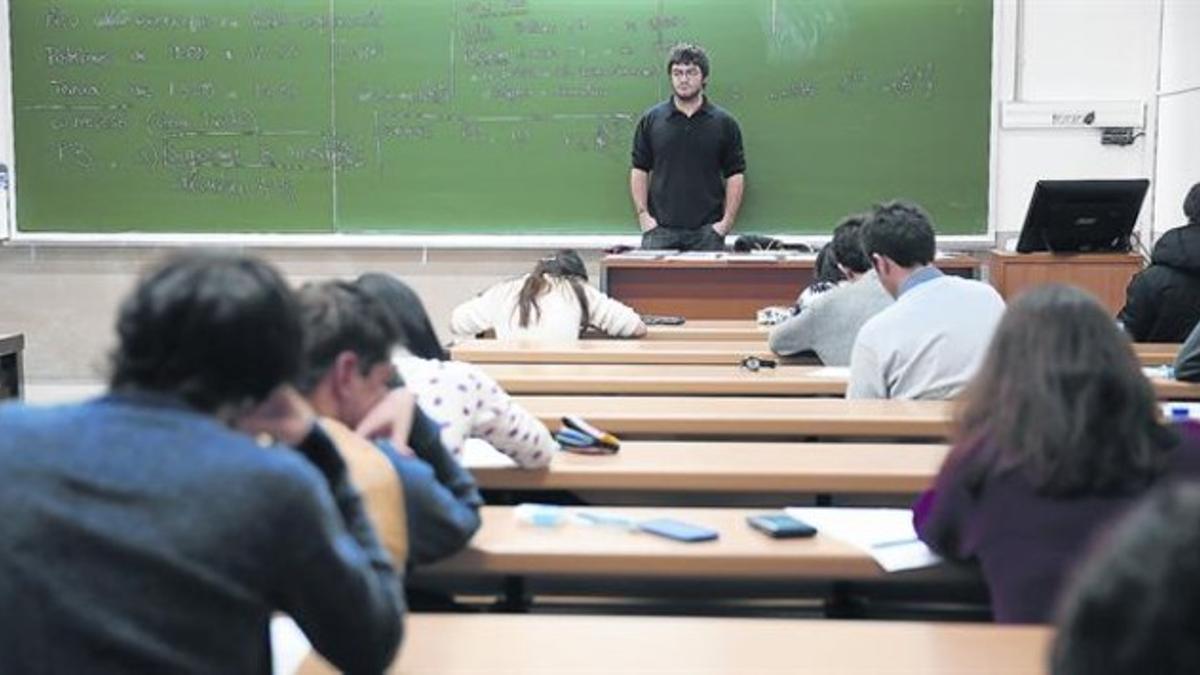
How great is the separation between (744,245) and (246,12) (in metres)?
3.25

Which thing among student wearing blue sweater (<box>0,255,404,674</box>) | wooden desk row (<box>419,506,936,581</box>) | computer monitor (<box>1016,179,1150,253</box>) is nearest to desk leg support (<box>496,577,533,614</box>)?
wooden desk row (<box>419,506,936,581</box>)

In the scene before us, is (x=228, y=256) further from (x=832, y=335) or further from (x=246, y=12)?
(x=246, y=12)

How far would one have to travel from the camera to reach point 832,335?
15.9 feet

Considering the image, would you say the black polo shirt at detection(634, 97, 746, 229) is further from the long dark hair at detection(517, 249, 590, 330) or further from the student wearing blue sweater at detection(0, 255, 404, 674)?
the student wearing blue sweater at detection(0, 255, 404, 674)

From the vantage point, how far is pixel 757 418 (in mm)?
3416

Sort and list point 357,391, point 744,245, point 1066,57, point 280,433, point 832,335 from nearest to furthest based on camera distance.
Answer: point 280,433 → point 357,391 → point 832,335 → point 744,245 → point 1066,57

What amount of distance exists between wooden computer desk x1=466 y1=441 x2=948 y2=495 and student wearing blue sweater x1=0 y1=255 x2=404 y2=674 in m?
1.45

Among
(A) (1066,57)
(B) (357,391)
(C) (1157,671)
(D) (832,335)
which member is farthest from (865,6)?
(C) (1157,671)

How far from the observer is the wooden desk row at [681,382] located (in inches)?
159

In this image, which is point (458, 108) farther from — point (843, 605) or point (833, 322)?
point (843, 605)

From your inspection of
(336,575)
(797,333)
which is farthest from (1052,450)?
(797,333)

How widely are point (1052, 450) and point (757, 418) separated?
4.90 ft

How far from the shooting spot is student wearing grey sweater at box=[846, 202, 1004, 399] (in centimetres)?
383

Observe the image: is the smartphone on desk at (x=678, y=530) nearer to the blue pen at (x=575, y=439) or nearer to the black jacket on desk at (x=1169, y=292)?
the blue pen at (x=575, y=439)
